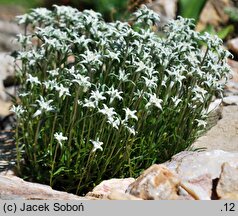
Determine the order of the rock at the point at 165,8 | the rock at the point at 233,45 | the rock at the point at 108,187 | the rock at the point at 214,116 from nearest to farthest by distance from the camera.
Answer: the rock at the point at 108,187
the rock at the point at 214,116
the rock at the point at 233,45
the rock at the point at 165,8

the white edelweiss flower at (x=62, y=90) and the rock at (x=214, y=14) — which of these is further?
the rock at (x=214, y=14)

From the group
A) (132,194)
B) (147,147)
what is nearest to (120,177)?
(147,147)

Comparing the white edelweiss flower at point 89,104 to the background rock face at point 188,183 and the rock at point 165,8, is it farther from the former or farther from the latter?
the rock at point 165,8

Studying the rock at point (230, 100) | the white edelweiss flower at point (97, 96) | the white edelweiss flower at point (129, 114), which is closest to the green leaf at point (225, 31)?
the rock at point (230, 100)

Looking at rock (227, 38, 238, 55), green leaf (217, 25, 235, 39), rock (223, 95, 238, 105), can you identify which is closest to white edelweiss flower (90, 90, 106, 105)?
rock (223, 95, 238, 105)

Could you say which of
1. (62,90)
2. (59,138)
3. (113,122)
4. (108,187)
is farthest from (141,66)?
(108,187)

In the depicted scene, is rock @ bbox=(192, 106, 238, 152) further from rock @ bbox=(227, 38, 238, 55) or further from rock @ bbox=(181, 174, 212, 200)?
rock @ bbox=(227, 38, 238, 55)
